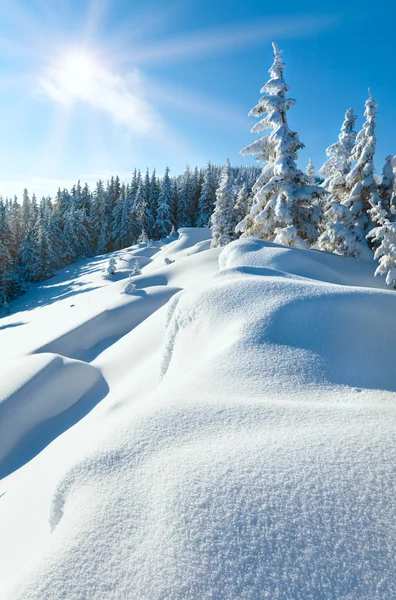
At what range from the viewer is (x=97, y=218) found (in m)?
70.4

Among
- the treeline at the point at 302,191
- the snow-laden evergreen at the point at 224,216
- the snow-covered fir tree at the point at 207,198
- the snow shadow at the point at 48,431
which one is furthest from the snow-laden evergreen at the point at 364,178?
the snow-covered fir tree at the point at 207,198

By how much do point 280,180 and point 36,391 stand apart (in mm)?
15253

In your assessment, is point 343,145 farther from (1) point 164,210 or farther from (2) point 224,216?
(1) point 164,210

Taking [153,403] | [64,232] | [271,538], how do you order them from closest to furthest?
[271,538] → [153,403] → [64,232]

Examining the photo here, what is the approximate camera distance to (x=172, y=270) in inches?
746

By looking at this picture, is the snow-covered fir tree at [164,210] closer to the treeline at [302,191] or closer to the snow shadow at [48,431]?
the treeline at [302,191]

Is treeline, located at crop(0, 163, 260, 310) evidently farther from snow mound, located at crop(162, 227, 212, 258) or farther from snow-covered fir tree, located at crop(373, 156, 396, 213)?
snow-covered fir tree, located at crop(373, 156, 396, 213)

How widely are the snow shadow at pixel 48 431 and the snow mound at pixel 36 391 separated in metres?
0.05

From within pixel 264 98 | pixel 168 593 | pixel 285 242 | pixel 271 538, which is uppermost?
pixel 264 98

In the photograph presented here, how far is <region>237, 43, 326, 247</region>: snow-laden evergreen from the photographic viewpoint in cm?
1664

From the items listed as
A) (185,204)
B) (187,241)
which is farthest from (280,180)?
(185,204)

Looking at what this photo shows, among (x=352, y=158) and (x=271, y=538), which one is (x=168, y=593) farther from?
(x=352, y=158)

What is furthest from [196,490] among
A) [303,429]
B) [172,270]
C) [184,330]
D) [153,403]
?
[172,270]

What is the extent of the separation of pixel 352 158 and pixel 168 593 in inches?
814
